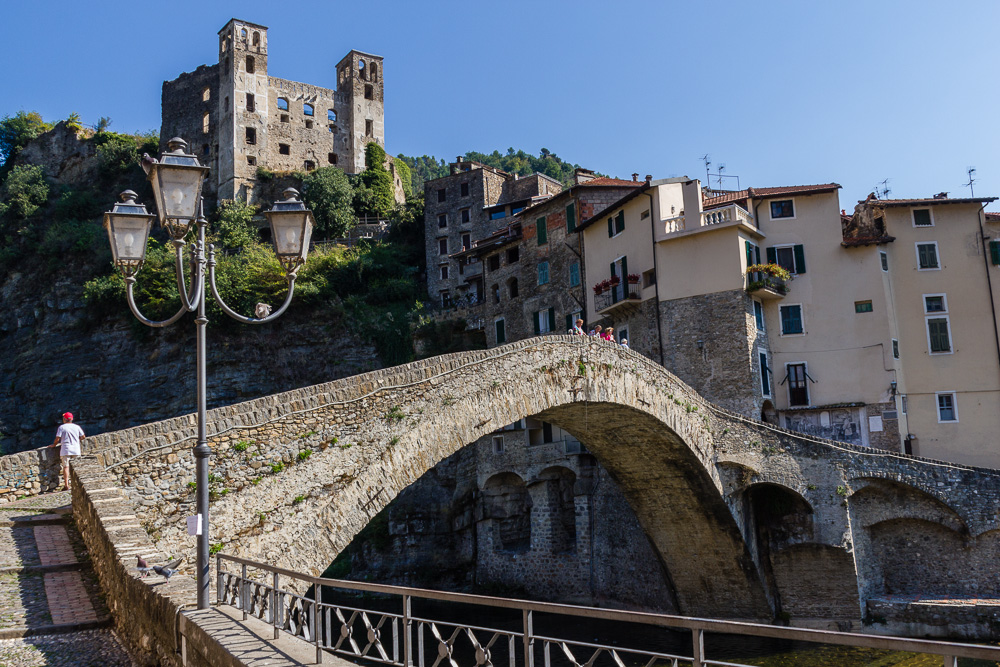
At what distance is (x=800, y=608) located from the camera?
22.2 m

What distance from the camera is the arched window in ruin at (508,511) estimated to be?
31.4 m

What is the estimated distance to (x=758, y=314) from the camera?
2592 centimetres

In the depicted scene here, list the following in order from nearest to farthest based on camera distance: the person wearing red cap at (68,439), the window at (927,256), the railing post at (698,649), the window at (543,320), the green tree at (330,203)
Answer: the railing post at (698,649) < the person wearing red cap at (68,439) < the window at (927,256) < the window at (543,320) < the green tree at (330,203)

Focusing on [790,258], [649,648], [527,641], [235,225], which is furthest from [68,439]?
[235,225]

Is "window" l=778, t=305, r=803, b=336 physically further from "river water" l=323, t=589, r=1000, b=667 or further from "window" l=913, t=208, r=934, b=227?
"river water" l=323, t=589, r=1000, b=667


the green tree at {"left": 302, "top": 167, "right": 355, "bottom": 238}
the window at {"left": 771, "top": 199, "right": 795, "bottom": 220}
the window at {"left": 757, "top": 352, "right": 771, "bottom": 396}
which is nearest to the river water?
the window at {"left": 757, "top": 352, "right": 771, "bottom": 396}

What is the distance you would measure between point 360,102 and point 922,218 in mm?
38425

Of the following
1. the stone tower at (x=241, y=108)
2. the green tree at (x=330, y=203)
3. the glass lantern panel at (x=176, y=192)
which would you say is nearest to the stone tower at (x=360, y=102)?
the stone tower at (x=241, y=108)

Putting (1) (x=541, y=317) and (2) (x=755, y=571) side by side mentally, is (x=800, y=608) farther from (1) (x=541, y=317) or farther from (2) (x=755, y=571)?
(1) (x=541, y=317)

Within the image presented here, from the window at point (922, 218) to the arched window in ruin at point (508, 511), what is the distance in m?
16.6

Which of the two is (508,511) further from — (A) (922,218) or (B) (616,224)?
(A) (922,218)

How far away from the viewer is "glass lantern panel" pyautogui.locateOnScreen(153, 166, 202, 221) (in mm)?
7230

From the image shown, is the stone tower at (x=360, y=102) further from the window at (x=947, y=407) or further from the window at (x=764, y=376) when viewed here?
the window at (x=947, y=407)

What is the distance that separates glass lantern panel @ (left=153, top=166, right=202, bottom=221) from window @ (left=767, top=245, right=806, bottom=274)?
22.6m
